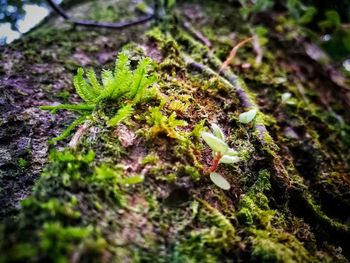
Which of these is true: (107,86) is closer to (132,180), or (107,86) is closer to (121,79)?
(121,79)

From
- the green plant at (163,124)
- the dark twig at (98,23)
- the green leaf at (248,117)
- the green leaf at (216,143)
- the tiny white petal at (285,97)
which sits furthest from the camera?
the dark twig at (98,23)

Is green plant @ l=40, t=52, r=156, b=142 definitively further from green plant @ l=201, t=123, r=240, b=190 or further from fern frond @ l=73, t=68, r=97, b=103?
green plant @ l=201, t=123, r=240, b=190

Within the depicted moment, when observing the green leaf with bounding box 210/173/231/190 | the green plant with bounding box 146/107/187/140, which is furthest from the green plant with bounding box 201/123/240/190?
the green plant with bounding box 146/107/187/140

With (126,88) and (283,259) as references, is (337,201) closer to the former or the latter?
(283,259)

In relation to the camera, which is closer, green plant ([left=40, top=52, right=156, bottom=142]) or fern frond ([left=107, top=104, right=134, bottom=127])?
fern frond ([left=107, top=104, right=134, bottom=127])

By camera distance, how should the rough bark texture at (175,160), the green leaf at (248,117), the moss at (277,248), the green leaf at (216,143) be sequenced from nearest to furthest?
the rough bark texture at (175,160)
the moss at (277,248)
the green leaf at (216,143)
the green leaf at (248,117)

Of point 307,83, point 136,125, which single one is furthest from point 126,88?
point 307,83

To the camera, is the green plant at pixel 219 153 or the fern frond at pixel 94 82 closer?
the green plant at pixel 219 153

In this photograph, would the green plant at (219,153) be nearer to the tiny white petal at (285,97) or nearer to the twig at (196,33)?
the tiny white petal at (285,97)

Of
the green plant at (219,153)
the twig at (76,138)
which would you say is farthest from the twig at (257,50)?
the twig at (76,138)

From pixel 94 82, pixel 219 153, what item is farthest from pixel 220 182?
pixel 94 82
